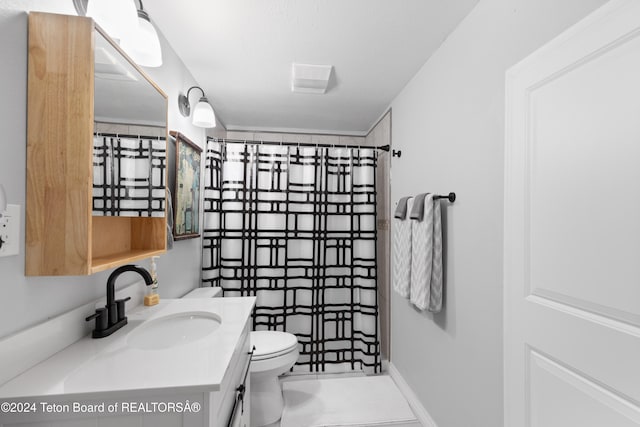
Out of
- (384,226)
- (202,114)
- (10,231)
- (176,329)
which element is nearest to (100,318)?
(176,329)

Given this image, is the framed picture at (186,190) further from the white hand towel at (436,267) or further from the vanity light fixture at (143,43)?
the white hand towel at (436,267)

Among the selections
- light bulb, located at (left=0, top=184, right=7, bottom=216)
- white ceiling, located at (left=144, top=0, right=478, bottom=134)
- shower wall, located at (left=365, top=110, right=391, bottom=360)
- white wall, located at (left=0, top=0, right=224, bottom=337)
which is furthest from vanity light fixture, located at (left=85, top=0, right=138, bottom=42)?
shower wall, located at (left=365, top=110, right=391, bottom=360)

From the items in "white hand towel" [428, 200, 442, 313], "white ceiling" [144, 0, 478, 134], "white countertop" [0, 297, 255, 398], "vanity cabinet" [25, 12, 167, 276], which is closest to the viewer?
"white countertop" [0, 297, 255, 398]

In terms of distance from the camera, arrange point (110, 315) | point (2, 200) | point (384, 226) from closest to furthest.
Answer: point (2, 200), point (110, 315), point (384, 226)

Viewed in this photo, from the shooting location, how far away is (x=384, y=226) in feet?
9.00

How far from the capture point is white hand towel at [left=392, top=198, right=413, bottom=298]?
6.08ft

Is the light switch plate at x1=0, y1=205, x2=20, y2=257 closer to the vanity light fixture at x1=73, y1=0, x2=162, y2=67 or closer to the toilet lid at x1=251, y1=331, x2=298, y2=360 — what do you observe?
the vanity light fixture at x1=73, y1=0, x2=162, y2=67

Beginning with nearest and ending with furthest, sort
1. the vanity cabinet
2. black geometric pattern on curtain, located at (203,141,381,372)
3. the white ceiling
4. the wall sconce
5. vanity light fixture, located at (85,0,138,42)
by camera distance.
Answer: the vanity cabinet → vanity light fixture, located at (85,0,138,42) → the white ceiling → the wall sconce → black geometric pattern on curtain, located at (203,141,381,372)

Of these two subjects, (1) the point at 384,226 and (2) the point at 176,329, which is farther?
(1) the point at 384,226

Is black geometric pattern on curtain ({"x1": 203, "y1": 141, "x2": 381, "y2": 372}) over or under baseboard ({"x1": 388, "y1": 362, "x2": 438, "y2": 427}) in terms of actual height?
over

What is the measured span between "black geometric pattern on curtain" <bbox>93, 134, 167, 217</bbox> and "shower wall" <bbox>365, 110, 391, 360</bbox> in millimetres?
Result: 1841

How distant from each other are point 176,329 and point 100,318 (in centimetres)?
32

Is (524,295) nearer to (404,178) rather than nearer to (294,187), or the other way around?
(404,178)

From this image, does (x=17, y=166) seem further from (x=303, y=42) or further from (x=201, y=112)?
(x=303, y=42)
